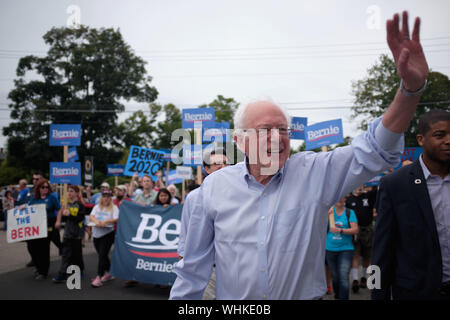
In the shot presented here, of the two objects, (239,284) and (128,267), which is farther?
(128,267)

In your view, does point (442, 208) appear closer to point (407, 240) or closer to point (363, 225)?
point (407, 240)

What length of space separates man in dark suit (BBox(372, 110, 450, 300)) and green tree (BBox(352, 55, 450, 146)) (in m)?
25.5

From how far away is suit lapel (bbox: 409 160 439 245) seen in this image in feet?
8.10

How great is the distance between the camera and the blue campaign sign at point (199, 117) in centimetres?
1094

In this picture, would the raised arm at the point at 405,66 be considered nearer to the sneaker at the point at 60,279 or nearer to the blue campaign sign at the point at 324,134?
the sneaker at the point at 60,279

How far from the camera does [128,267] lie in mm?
7070

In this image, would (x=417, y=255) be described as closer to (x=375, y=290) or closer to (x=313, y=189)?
(x=375, y=290)

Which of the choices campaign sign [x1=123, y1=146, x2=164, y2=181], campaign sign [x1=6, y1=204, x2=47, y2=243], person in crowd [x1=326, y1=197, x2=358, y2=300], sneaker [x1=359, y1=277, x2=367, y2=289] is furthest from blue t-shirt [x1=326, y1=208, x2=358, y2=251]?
campaign sign [x1=123, y1=146, x2=164, y2=181]

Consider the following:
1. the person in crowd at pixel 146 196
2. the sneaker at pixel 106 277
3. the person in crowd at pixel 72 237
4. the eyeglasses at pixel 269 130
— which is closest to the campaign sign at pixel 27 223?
the person in crowd at pixel 72 237

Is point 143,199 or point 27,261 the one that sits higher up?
point 143,199

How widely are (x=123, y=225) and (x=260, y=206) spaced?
606 centimetres

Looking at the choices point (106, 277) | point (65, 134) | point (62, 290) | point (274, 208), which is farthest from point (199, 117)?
point (274, 208)

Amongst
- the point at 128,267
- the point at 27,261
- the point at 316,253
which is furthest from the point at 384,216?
the point at 27,261

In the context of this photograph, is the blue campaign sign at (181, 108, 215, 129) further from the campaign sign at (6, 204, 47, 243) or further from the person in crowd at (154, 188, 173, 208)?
the campaign sign at (6, 204, 47, 243)
